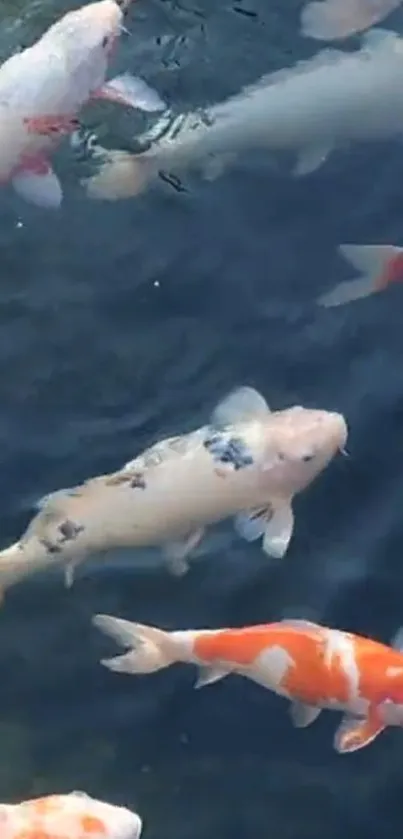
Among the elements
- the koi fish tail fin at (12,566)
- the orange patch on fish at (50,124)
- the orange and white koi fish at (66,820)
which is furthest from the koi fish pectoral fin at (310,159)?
the orange and white koi fish at (66,820)

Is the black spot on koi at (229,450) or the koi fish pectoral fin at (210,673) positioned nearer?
the koi fish pectoral fin at (210,673)

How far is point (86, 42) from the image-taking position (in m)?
6.04

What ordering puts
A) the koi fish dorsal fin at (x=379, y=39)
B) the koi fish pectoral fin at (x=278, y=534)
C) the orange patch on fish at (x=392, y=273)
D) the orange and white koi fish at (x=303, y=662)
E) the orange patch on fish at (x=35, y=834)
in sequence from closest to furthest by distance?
the orange patch on fish at (x=35, y=834)
the orange and white koi fish at (x=303, y=662)
the koi fish pectoral fin at (x=278, y=534)
the orange patch on fish at (x=392, y=273)
the koi fish dorsal fin at (x=379, y=39)

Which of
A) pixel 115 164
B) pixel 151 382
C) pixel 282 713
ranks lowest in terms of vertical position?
pixel 282 713

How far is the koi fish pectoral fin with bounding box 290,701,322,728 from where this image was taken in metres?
4.64

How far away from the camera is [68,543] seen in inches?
191

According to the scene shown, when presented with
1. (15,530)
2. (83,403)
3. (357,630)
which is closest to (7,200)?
(83,403)

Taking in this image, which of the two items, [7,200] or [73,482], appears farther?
[7,200]

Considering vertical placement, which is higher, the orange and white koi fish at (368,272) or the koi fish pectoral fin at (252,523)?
the orange and white koi fish at (368,272)

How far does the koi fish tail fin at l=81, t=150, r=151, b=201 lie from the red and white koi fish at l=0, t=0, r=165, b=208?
20 centimetres

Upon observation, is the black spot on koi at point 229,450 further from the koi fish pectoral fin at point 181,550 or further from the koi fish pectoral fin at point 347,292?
the koi fish pectoral fin at point 347,292

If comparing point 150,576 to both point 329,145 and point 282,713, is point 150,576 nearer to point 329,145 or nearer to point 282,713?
point 282,713

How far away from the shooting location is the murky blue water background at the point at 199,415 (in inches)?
187

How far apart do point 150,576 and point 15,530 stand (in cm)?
45
